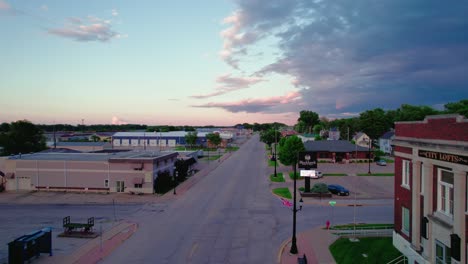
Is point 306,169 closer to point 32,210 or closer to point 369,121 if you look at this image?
point 32,210

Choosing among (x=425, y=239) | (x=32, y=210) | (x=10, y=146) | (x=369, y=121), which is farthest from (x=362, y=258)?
(x=369, y=121)

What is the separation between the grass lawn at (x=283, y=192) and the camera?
1521 inches

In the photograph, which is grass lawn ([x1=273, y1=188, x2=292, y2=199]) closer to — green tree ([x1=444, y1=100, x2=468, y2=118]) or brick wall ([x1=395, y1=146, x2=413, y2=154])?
brick wall ([x1=395, y1=146, x2=413, y2=154])

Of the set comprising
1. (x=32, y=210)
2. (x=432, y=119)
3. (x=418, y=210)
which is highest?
(x=432, y=119)

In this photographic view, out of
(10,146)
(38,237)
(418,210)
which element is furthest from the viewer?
(10,146)

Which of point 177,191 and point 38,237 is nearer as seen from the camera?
point 38,237

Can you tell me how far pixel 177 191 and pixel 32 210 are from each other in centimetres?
1667

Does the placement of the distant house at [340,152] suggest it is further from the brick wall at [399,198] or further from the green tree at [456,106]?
the brick wall at [399,198]

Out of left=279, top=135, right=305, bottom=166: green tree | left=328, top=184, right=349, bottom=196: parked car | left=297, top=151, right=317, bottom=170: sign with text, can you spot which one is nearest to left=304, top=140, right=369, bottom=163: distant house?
left=279, top=135, right=305, bottom=166: green tree

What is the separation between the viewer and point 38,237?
65.4ft

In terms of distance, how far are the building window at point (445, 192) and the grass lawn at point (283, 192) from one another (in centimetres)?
2256

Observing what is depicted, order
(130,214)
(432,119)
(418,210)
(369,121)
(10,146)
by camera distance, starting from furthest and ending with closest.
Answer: (369,121)
(10,146)
(130,214)
(418,210)
(432,119)

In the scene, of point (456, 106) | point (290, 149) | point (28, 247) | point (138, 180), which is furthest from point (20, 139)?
point (456, 106)

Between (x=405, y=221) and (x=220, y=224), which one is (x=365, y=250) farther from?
(x=220, y=224)
